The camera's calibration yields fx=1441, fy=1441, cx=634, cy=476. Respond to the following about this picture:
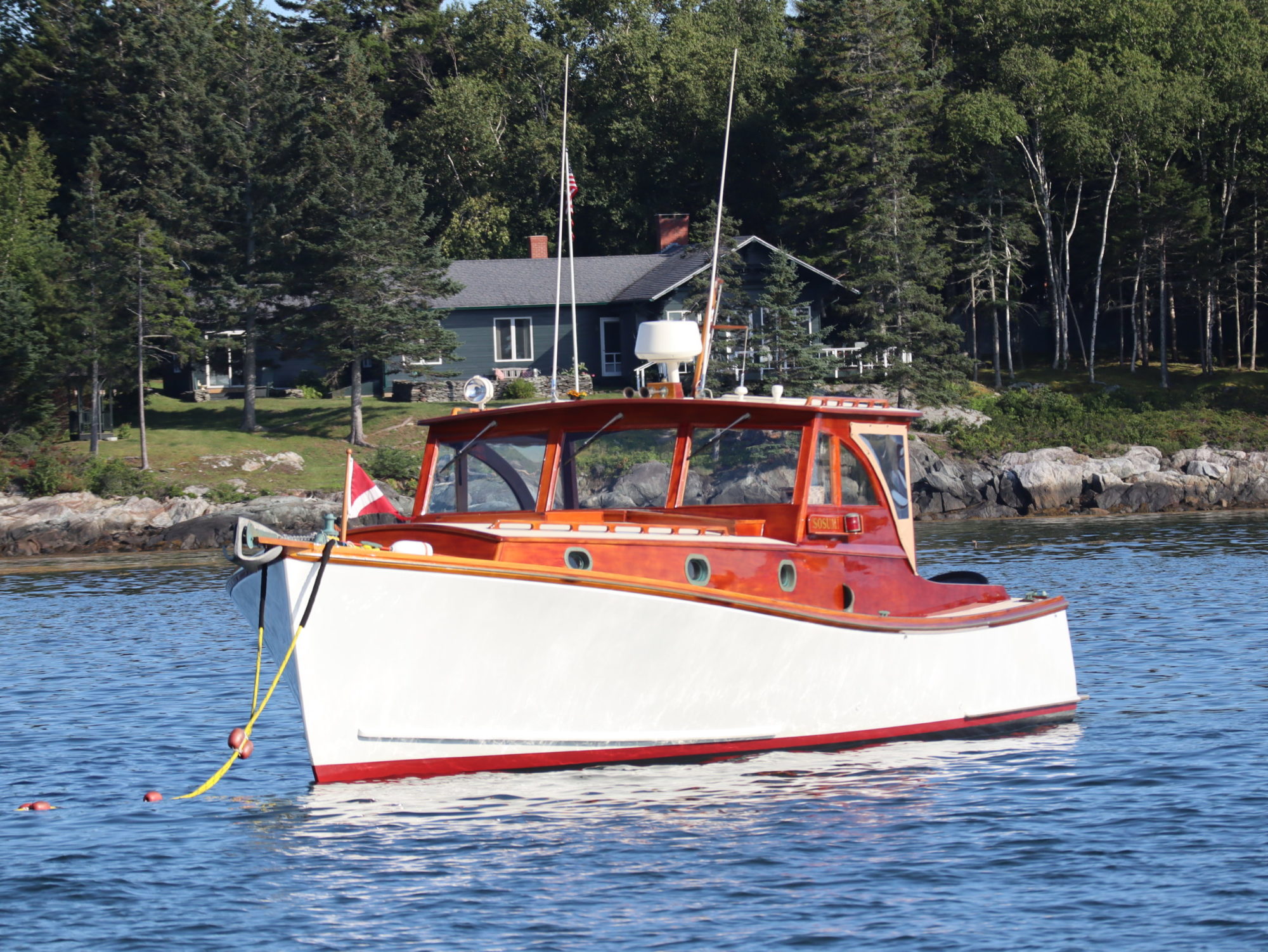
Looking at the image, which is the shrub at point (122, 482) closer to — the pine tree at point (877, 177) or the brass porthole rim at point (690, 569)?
the pine tree at point (877, 177)

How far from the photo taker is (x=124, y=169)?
55219 mm

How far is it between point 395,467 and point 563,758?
30.7 meters

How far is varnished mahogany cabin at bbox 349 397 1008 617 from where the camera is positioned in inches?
471

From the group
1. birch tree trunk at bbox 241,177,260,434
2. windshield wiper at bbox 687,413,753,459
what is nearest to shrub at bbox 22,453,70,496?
birch tree trunk at bbox 241,177,260,434

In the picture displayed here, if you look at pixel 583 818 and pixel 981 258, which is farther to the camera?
pixel 981 258

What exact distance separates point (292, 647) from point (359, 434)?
35614mm

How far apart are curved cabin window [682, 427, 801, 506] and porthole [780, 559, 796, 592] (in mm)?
625

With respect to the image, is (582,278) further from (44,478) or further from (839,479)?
(839,479)

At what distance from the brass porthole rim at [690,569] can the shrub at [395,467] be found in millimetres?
29621

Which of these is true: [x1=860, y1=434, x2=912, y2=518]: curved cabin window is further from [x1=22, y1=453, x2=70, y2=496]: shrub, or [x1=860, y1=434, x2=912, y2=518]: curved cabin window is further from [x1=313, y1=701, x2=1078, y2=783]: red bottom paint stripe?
[x1=22, y1=453, x2=70, y2=496]: shrub

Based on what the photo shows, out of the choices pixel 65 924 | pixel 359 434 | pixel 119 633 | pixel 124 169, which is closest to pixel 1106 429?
pixel 359 434

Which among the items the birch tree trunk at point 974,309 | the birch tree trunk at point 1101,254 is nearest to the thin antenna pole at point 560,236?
the birch tree trunk at point 974,309

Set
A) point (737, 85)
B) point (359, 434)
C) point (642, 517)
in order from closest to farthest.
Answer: point (642, 517)
point (359, 434)
point (737, 85)

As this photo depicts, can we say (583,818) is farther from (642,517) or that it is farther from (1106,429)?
(1106,429)
